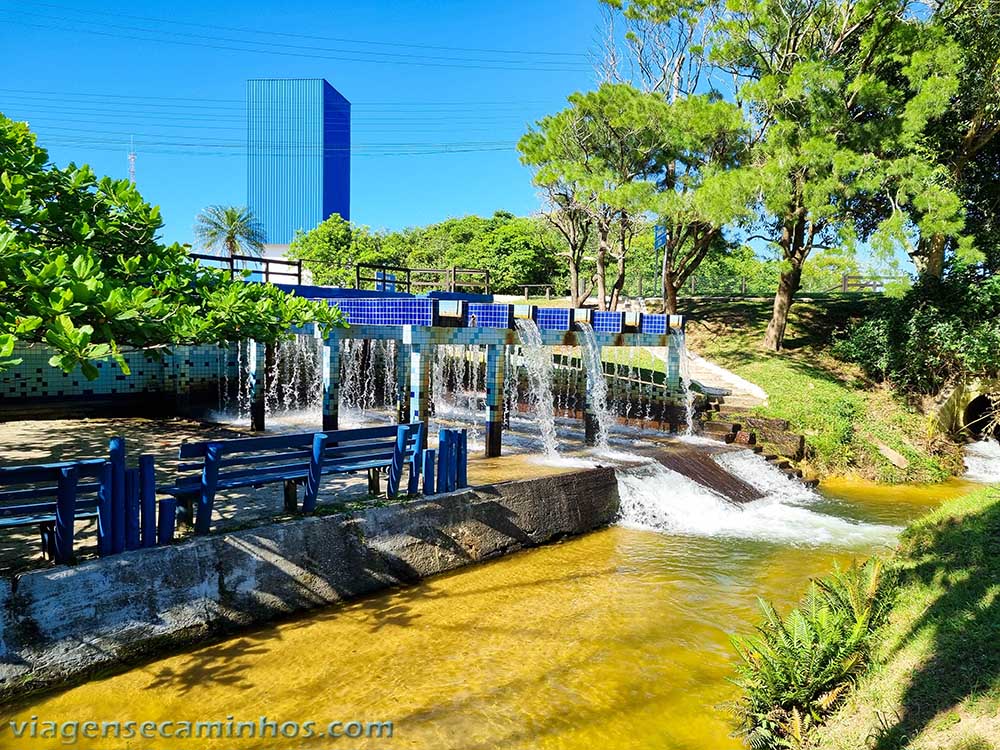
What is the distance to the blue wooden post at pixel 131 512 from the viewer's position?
20.8ft

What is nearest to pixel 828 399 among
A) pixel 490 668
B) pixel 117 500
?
pixel 490 668

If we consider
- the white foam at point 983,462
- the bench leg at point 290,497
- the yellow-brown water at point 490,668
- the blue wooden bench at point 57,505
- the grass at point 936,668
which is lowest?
the yellow-brown water at point 490,668

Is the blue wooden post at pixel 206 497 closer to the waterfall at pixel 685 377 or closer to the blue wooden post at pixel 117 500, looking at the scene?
the blue wooden post at pixel 117 500

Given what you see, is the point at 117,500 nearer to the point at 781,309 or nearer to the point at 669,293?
the point at 669,293

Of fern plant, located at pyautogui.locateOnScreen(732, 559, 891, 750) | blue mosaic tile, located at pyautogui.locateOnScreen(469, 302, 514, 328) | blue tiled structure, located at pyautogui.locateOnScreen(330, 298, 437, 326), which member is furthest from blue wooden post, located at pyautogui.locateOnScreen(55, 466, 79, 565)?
blue mosaic tile, located at pyautogui.locateOnScreen(469, 302, 514, 328)

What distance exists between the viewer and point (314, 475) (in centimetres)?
782

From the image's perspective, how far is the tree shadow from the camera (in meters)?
4.63

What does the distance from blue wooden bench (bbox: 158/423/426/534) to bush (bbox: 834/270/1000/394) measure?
16.6 meters

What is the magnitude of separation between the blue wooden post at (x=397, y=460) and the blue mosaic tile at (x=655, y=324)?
7.76 m

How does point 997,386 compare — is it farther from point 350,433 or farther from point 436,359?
point 350,433

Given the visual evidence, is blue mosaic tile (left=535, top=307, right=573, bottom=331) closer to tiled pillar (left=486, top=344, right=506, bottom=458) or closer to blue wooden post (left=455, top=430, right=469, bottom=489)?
tiled pillar (left=486, top=344, right=506, bottom=458)

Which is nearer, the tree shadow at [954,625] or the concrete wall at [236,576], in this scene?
the tree shadow at [954,625]

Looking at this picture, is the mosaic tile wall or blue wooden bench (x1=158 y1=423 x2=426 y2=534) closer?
blue wooden bench (x1=158 y1=423 x2=426 y2=534)

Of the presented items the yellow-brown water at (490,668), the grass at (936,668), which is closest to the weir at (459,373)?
the yellow-brown water at (490,668)
